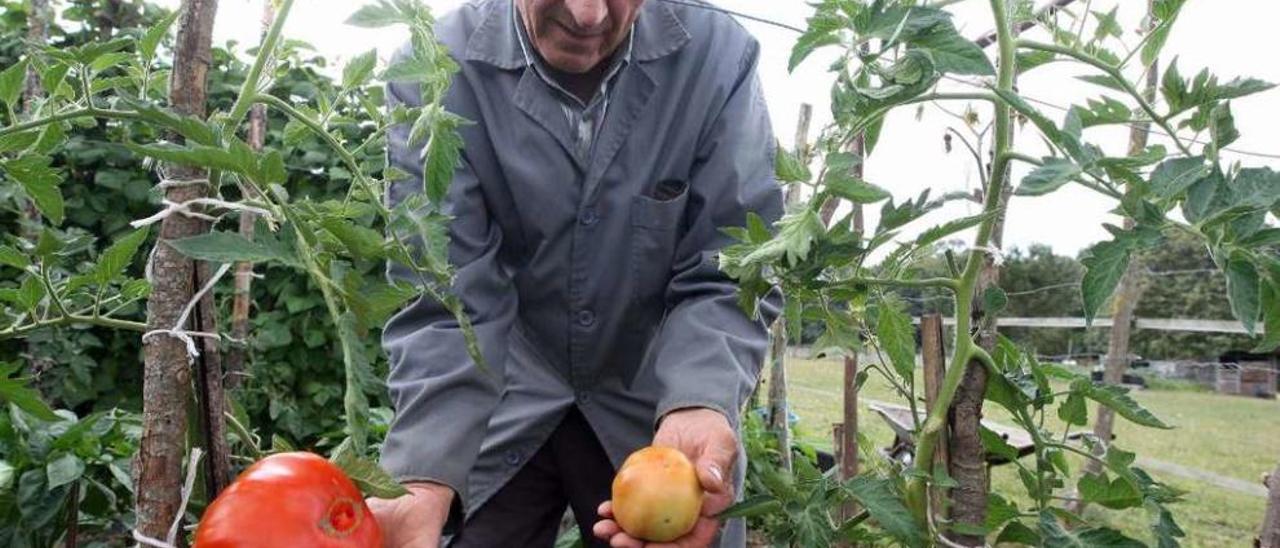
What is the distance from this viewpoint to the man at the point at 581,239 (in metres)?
1.48

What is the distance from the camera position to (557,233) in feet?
5.17

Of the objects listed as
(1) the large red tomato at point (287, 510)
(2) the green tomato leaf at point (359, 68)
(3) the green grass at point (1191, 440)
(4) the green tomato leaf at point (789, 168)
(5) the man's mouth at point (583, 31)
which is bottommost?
(3) the green grass at point (1191, 440)

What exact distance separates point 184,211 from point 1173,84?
0.86 m

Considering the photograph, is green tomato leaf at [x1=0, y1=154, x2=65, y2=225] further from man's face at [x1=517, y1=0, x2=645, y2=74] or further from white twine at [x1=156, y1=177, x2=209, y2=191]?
man's face at [x1=517, y1=0, x2=645, y2=74]

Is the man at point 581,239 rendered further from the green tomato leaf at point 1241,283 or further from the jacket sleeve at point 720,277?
the green tomato leaf at point 1241,283

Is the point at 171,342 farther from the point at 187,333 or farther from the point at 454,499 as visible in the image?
the point at 454,499

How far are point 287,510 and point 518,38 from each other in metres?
0.93

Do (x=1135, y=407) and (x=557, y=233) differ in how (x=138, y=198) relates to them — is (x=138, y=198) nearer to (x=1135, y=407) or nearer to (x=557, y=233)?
(x=557, y=233)

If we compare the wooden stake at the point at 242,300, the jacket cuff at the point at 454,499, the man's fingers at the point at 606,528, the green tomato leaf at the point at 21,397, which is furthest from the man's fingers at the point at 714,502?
the wooden stake at the point at 242,300

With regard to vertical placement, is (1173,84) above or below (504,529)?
above

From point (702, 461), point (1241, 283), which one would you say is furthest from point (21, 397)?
point (1241, 283)

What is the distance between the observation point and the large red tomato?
90 centimetres

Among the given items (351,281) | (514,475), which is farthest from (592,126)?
(351,281)

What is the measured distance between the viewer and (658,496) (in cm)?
117
